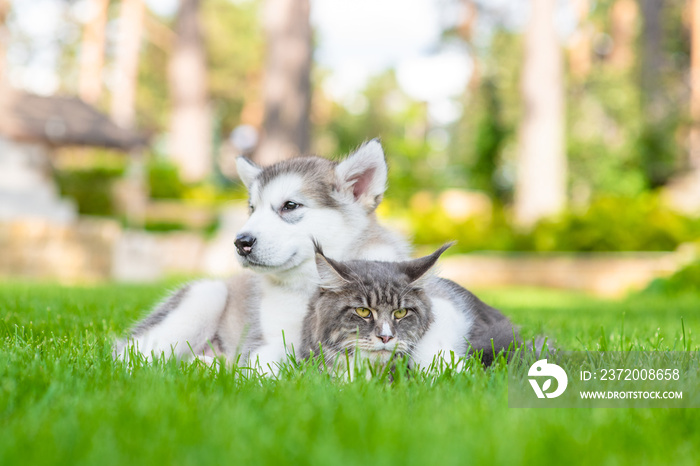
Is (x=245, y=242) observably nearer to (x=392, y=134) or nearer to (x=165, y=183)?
(x=165, y=183)

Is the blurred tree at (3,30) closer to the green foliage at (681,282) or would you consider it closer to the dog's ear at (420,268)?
the green foliage at (681,282)

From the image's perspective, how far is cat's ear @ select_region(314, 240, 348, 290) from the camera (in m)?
3.44

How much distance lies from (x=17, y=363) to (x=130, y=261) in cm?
1444

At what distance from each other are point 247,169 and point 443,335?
1977mm

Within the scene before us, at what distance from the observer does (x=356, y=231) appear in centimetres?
419

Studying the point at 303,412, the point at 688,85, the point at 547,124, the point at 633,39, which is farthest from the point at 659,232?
the point at 633,39

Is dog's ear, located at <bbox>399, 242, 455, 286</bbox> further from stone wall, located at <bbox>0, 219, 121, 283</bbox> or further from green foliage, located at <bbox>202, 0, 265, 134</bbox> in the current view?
green foliage, located at <bbox>202, 0, 265, 134</bbox>

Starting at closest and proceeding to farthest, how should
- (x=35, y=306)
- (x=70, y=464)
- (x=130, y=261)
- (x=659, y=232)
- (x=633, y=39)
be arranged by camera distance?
(x=70, y=464)
(x=35, y=306)
(x=659, y=232)
(x=130, y=261)
(x=633, y=39)

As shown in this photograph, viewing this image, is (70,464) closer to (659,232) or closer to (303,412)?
(303,412)

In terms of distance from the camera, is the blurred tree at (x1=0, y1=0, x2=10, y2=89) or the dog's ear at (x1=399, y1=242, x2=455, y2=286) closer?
the dog's ear at (x1=399, y1=242, x2=455, y2=286)

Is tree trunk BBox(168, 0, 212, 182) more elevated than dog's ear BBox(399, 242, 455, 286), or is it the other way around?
tree trunk BBox(168, 0, 212, 182)

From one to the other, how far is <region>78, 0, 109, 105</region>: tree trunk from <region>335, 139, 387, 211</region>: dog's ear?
1367 inches

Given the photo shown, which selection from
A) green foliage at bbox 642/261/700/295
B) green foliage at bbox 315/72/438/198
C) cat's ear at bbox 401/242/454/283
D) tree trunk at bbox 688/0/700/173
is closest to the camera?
cat's ear at bbox 401/242/454/283

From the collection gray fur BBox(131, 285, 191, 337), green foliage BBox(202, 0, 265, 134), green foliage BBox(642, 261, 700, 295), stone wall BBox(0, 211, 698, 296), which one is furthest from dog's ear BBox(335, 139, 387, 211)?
green foliage BBox(202, 0, 265, 134)
